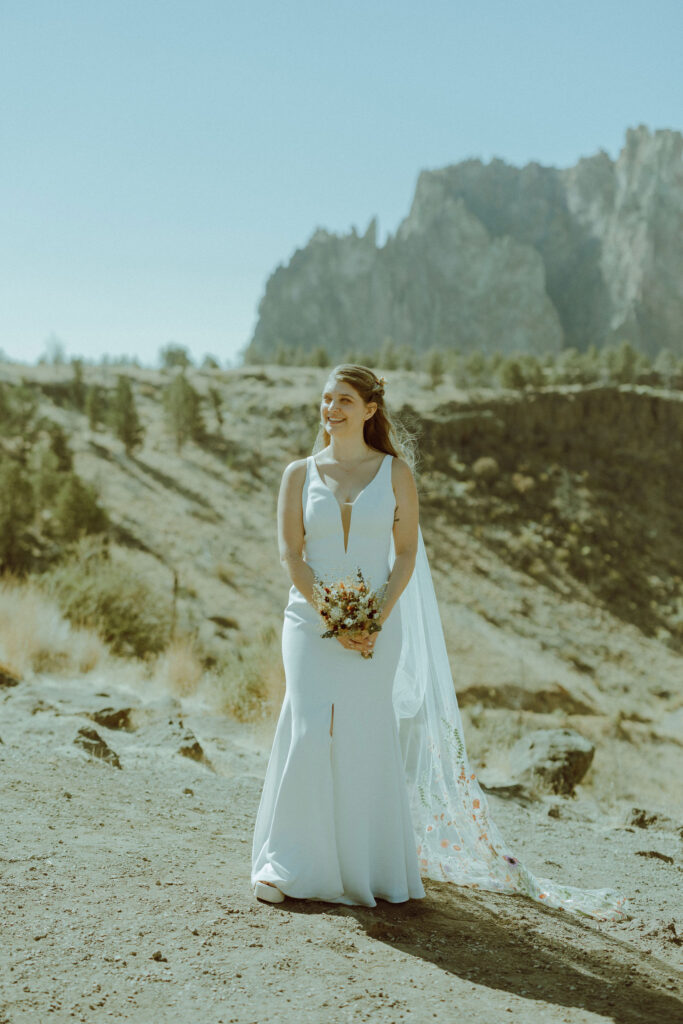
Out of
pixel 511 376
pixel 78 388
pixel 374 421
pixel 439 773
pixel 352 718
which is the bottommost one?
pixel 439 773

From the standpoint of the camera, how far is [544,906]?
4.84 m

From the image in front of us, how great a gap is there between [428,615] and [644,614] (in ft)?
102

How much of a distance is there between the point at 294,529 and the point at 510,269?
9655cm

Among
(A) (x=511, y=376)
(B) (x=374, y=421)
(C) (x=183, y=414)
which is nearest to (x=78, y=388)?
(C) (x=183, y=414)

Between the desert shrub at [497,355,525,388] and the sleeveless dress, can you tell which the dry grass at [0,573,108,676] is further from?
the desert shrub at [497,355,525,388]

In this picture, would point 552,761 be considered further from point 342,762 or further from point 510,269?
point 510,269

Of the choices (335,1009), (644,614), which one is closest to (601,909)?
(335,1009)

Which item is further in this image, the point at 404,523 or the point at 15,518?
the point at 15,518

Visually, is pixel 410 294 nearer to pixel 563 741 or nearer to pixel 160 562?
pixel 160 562

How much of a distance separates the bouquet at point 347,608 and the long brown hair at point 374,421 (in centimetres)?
82

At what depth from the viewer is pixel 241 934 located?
12.6ft

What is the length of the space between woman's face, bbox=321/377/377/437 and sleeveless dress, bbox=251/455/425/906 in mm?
308

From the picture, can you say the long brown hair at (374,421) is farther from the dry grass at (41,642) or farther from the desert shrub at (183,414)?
the desert shrub at (183,414)

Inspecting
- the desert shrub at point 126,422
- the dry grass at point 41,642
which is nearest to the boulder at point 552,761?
the dry grass at point 41,642
